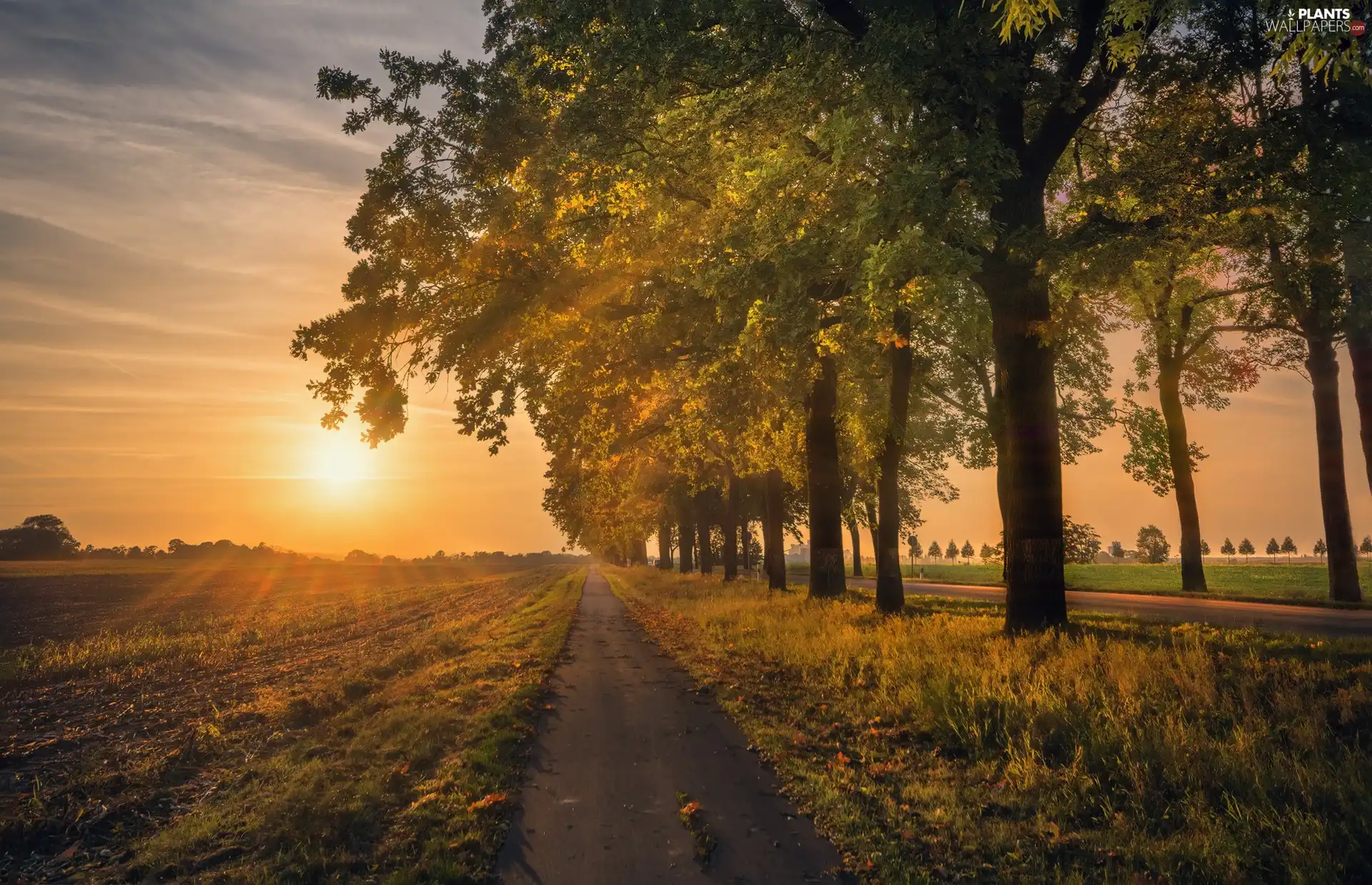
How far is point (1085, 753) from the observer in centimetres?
757

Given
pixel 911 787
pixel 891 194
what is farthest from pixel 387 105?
pixel 911 787

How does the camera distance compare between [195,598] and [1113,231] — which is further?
[195,598]

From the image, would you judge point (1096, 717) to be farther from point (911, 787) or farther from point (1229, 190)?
point (1229, 190)

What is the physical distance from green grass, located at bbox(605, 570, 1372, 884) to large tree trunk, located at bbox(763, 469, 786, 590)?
675 inches

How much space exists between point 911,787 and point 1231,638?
779cm

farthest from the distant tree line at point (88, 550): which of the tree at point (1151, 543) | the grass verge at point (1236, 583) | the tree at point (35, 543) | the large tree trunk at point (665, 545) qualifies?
the tree at point (1151, 543)

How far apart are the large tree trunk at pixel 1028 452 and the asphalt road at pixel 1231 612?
14.0 feet

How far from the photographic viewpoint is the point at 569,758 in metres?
9.30

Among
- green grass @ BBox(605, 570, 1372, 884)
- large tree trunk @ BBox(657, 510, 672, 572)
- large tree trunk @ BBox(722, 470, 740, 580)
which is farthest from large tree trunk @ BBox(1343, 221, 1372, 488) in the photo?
large tree trunk @ BBox(657, 510, 672, 572)

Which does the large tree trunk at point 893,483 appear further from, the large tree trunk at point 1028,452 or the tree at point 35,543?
the tree at point 35,543

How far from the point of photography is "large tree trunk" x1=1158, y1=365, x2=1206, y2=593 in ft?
93.5

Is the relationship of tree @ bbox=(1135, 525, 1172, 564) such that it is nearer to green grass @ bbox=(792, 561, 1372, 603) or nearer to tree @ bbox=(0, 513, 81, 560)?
green grass @ bbox=(792, 561, 1372, 603)

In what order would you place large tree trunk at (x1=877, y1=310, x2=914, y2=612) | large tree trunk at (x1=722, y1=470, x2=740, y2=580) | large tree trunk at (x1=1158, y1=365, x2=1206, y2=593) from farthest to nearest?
1. large tree trunk at (x1=722, y1=470, x2=740, y2=580)
2. large tree trunk at (x1=1158, y1=365, x2=1206, y2=593)
3. large tree trunk at (x1=877, y1=310, x2=914, y2=612)

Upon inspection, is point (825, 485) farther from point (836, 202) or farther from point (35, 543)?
point (35, 543)
